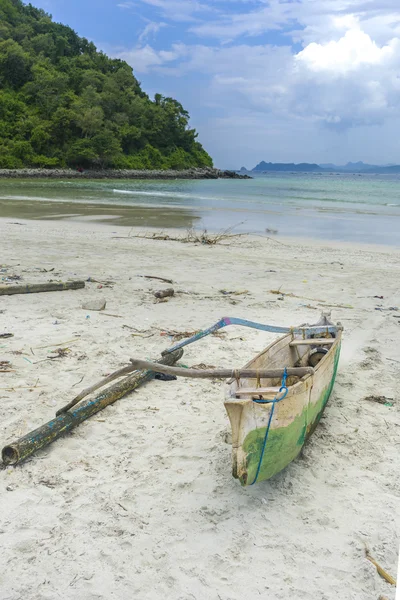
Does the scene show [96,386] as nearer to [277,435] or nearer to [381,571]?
[277,435]

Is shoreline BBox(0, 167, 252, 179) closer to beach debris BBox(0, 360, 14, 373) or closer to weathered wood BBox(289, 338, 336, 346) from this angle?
beach debris BBox(0, 360, 14, 373)

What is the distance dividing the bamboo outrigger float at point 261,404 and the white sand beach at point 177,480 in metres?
0.14

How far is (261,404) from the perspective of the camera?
2875mm

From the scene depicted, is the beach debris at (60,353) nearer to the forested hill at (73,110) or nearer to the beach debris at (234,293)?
the beach debris at (234,293)

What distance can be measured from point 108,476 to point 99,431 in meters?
0.60

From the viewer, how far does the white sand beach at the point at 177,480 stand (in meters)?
2.58

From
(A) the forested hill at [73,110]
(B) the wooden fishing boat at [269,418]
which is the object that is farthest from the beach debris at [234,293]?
(A) the forested hill at [73,110]

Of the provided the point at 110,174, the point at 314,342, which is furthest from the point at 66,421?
the point at 110,174

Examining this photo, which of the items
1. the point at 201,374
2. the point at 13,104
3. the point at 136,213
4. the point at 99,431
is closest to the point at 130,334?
the point at 99,431

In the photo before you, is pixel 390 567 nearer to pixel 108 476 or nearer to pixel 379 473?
pixel 379 473

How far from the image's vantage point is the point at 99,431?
154 inches

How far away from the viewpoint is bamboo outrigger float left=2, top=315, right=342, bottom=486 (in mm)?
2867

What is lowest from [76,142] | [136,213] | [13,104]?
[136,213]

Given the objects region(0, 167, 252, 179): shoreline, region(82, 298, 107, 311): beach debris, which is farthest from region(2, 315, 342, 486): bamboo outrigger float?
region(0, 167, 252, 179): shoreline
